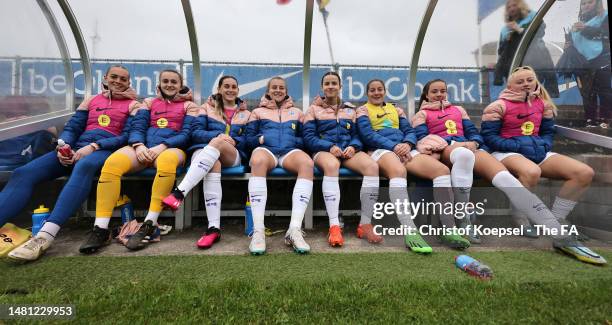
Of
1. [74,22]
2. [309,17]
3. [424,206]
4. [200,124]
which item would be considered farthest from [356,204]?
[74,22]

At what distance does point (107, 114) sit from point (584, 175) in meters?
4.61

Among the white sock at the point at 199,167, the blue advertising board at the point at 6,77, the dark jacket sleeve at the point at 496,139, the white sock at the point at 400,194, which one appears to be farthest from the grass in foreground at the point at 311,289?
the blue advertising board at the point at 6,77

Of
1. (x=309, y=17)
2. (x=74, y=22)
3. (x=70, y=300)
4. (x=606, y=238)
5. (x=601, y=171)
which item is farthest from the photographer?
(x=74, y=22)

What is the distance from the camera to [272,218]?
10.6 ft

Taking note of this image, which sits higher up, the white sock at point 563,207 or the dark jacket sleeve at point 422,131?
the dark jacket sleeve at point 422,131

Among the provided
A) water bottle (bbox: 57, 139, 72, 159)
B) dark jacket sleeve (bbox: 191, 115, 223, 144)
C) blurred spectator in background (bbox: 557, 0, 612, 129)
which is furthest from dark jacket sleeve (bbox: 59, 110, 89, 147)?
blurred spectator in background (bbox: 557, 0, 612, 129)

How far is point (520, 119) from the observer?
2902mm

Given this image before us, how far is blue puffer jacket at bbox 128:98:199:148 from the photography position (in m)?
2.77

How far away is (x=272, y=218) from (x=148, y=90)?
6.30 meters

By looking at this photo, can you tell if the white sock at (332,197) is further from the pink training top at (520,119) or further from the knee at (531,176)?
the pink training top at (520,119)

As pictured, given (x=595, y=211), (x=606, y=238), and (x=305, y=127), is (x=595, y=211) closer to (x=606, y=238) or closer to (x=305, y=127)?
(x=606, y=238)

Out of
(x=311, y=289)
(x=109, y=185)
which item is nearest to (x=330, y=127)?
(x=311, y=289)

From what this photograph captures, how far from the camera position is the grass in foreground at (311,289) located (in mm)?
1318

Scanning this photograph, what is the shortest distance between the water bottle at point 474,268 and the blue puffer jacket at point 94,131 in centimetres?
309
